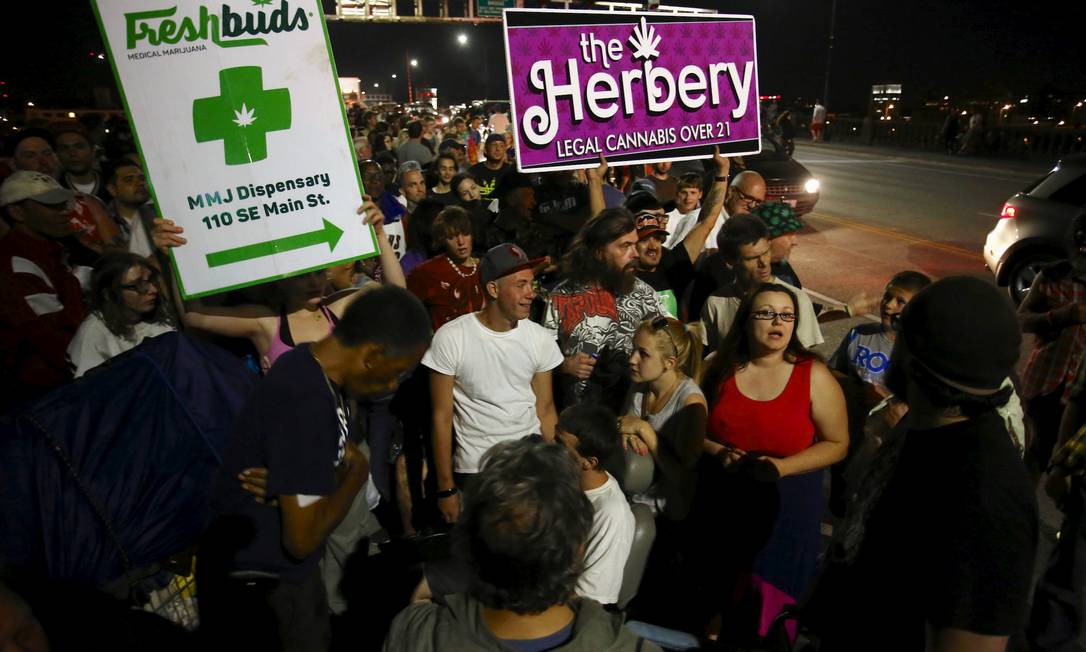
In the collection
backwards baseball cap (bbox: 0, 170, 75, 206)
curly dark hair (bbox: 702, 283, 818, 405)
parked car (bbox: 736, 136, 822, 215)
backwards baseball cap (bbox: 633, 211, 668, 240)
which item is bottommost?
parked car (bbox: 736, 136, 822, 215)

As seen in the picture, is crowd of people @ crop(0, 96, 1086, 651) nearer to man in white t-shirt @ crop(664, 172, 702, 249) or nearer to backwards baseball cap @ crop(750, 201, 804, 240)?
backwards baseball cap @ crop(750, 201, 804, 240)

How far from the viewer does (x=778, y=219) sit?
4312mm

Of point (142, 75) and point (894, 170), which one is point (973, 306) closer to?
point (142, 75)

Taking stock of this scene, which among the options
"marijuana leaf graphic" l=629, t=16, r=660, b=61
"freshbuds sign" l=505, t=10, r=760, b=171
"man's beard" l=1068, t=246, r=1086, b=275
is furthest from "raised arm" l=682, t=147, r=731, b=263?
"man's beard" l=1068, t=246, r=1086, b=275

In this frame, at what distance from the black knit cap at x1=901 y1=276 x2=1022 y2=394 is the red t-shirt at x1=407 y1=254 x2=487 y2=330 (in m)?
3.15

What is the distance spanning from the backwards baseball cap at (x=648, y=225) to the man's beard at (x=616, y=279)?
19.3 inches

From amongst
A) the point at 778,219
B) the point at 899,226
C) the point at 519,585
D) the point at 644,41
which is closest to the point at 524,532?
the point at 519,585

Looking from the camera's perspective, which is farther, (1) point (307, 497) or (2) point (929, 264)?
(2) point (929, 264)

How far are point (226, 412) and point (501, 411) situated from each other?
52.5 inches

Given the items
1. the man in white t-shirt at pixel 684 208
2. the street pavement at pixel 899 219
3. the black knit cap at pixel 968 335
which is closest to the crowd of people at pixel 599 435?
the black knit cap at pixel 968 335

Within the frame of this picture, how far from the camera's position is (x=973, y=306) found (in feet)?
5.09

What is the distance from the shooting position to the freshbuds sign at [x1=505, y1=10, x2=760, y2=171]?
14.3 ft

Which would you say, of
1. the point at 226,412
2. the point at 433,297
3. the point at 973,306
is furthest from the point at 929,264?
the point at 226,412

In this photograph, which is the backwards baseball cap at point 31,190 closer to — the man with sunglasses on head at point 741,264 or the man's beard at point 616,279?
the man's beard at point 616,279
